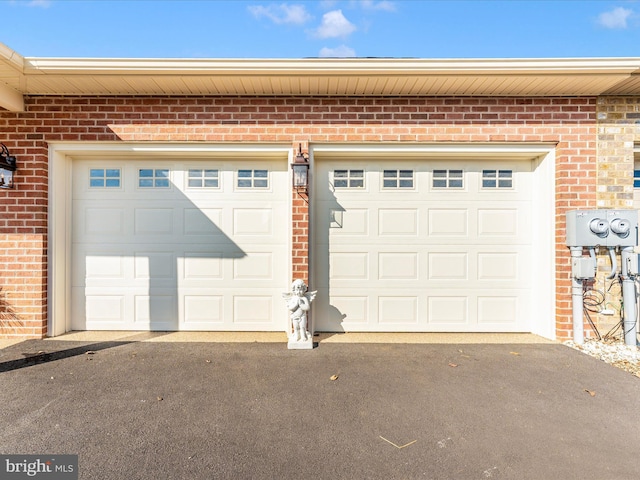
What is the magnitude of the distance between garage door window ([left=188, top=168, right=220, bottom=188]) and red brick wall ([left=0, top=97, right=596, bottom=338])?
1.39 feet

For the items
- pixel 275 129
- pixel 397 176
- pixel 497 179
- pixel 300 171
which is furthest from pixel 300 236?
pixel 497 179

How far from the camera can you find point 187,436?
6.63ft

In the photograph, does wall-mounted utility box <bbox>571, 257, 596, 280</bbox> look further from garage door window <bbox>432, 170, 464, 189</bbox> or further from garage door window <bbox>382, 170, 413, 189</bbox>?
garage door window <bbox>382, 170, 413, 189</bbox>

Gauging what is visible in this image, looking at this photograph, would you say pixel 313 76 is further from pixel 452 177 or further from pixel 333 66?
pixel 452 177

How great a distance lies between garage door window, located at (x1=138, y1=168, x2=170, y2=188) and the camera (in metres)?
4.05

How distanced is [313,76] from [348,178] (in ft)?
4.08

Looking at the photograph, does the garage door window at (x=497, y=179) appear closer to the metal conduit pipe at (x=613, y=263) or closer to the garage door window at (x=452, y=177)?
the garage door window at (x=452, y=177)

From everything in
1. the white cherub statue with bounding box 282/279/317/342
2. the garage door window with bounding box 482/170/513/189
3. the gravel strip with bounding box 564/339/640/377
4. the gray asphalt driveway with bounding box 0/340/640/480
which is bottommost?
the gray asphalt driveway with bounding box 0/340/640/480

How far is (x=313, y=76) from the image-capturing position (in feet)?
11.1

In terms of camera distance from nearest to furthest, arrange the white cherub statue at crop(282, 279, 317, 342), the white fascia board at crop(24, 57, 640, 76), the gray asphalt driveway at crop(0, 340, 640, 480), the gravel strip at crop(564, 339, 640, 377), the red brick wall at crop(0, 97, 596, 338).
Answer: the gray asphalt driveway at crop(0, 340, 640, 480) < the gravel strip at crop(564, 339, 640, 377) < the white fascia board at crop(24, 57, 640, 76) < the white cherub statue at crop(282, 279, 317, 342) < the red brick wall at crop(0, 97, 596, 338)

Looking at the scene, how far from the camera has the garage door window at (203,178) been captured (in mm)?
4055

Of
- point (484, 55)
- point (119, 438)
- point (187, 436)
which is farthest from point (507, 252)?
point (119, 438)

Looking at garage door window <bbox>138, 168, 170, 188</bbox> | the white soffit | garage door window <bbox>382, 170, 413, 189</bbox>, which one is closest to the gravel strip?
garage door window <bbox>382, 170, 413, 189</bbox>

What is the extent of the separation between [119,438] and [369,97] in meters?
3.89
